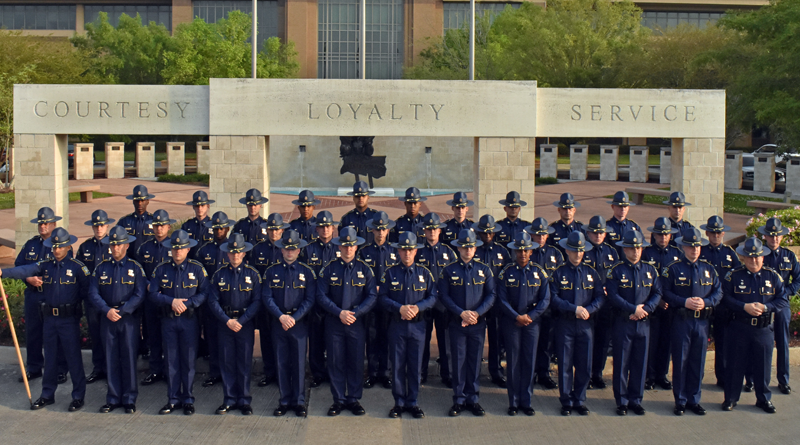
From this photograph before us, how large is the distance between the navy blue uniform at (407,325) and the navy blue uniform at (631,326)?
6.20ft

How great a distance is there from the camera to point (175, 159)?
113 ft

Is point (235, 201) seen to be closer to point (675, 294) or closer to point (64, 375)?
point (64, 375)

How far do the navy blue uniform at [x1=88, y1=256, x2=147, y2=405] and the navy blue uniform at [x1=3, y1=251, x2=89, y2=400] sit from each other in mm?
245

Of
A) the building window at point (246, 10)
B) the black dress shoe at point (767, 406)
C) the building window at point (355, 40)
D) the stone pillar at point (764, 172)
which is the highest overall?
the building window at point (246, 10)

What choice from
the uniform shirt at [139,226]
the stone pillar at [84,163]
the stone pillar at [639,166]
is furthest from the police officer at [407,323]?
the stone pillar at [84,163]

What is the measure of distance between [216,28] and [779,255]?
41198 millimetres

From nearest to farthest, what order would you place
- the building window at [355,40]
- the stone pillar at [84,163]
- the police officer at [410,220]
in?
the police officer at [410,220]
the stone pillar at [84,163]
the building window at [355,40]

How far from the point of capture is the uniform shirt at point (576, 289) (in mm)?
8750

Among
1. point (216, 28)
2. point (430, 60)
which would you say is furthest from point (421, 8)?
point (216, 28)

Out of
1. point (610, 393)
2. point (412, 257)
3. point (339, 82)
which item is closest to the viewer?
point (412, 257)

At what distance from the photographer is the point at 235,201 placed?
14.1m

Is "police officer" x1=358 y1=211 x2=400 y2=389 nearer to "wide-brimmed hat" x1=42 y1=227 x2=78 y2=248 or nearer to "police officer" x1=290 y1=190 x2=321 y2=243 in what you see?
"police officer" x1=290 y1=190 x2=321 y2=243

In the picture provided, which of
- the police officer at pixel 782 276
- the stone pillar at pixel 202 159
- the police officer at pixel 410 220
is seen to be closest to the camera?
the police officer at pixel 782 276

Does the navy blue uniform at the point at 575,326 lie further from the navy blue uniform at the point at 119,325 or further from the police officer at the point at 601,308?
the navy blue uniform at the point at 119,325
